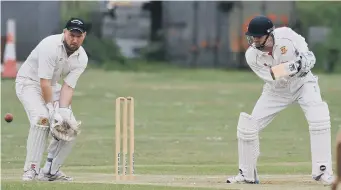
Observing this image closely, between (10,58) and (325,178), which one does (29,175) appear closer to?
(325,178)

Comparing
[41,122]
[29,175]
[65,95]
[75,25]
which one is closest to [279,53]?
[75,25]

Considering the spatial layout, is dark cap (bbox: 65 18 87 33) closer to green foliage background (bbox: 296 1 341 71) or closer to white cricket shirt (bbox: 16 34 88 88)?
white cricket shirt (bbox: 16 34 88 88)

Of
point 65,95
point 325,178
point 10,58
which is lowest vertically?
point 10,58

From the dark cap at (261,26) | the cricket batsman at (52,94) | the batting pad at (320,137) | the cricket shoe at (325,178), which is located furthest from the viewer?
the cricket batsman at (52,94)

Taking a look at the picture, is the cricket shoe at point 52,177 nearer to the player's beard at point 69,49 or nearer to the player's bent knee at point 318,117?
the player's beard at point 69,49

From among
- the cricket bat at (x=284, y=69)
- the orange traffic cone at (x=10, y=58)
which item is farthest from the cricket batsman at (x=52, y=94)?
the orange traffic cone at (x=10, y=58)

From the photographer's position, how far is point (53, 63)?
11562 mm

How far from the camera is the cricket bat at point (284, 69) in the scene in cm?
1090

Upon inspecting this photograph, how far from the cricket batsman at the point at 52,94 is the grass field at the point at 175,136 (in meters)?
0.40

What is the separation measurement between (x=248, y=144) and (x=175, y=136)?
708 cm

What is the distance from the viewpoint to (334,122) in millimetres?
20531

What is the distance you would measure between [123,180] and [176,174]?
149 centimetres

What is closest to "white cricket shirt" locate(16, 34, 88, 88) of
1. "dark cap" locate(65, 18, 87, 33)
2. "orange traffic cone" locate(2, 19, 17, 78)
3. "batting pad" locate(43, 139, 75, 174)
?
"dark cap" locate(65, 18, 87, 33)

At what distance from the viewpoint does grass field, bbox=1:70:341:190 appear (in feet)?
39.7
